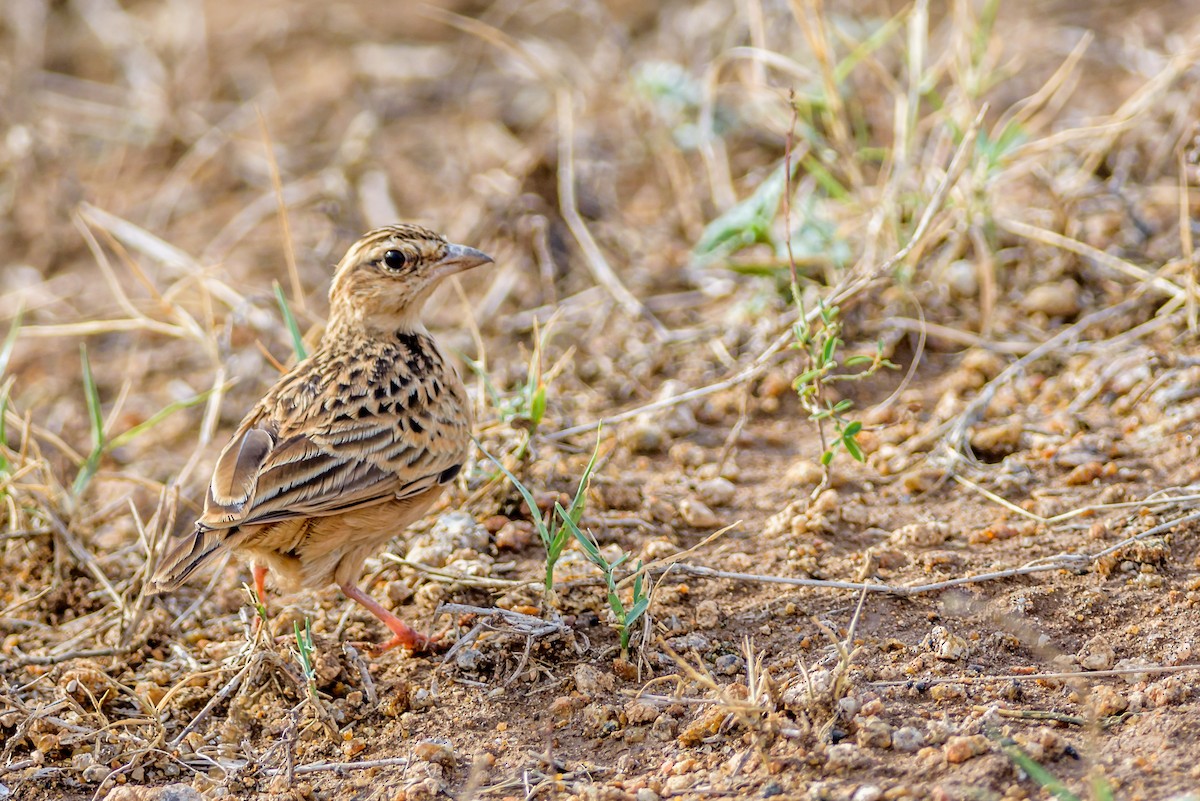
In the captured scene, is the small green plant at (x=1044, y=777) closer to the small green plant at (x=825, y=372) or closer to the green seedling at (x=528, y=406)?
the small green plant at (x=825, y=372)

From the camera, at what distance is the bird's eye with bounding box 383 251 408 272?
4953 millimetres

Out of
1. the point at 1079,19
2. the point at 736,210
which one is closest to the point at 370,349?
the point at 736,210

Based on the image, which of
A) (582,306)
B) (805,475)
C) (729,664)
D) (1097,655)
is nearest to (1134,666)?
(1097,655)

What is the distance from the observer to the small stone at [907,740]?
3.38 meters

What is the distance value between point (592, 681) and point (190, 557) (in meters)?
1.39

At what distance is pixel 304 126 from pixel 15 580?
4.77m

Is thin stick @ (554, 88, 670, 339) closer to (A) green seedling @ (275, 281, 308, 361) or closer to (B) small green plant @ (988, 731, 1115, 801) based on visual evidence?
(A) green seedling @ (275, 281, 308, 361)

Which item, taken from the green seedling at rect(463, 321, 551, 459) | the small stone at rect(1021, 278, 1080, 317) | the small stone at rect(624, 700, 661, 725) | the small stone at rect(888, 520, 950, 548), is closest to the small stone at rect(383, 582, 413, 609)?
the green seedling at rect(463, 321, 551, 459)

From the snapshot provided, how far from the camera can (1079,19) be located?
825cm

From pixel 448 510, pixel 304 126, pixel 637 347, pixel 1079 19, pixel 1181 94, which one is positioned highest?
pixel 304 126

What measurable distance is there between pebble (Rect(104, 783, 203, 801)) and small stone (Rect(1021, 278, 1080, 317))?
13.9 feet

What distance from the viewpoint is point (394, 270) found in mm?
4973

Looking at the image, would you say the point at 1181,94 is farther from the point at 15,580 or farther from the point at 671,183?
the point at 15,580

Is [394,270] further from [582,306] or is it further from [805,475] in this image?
[805,475]
